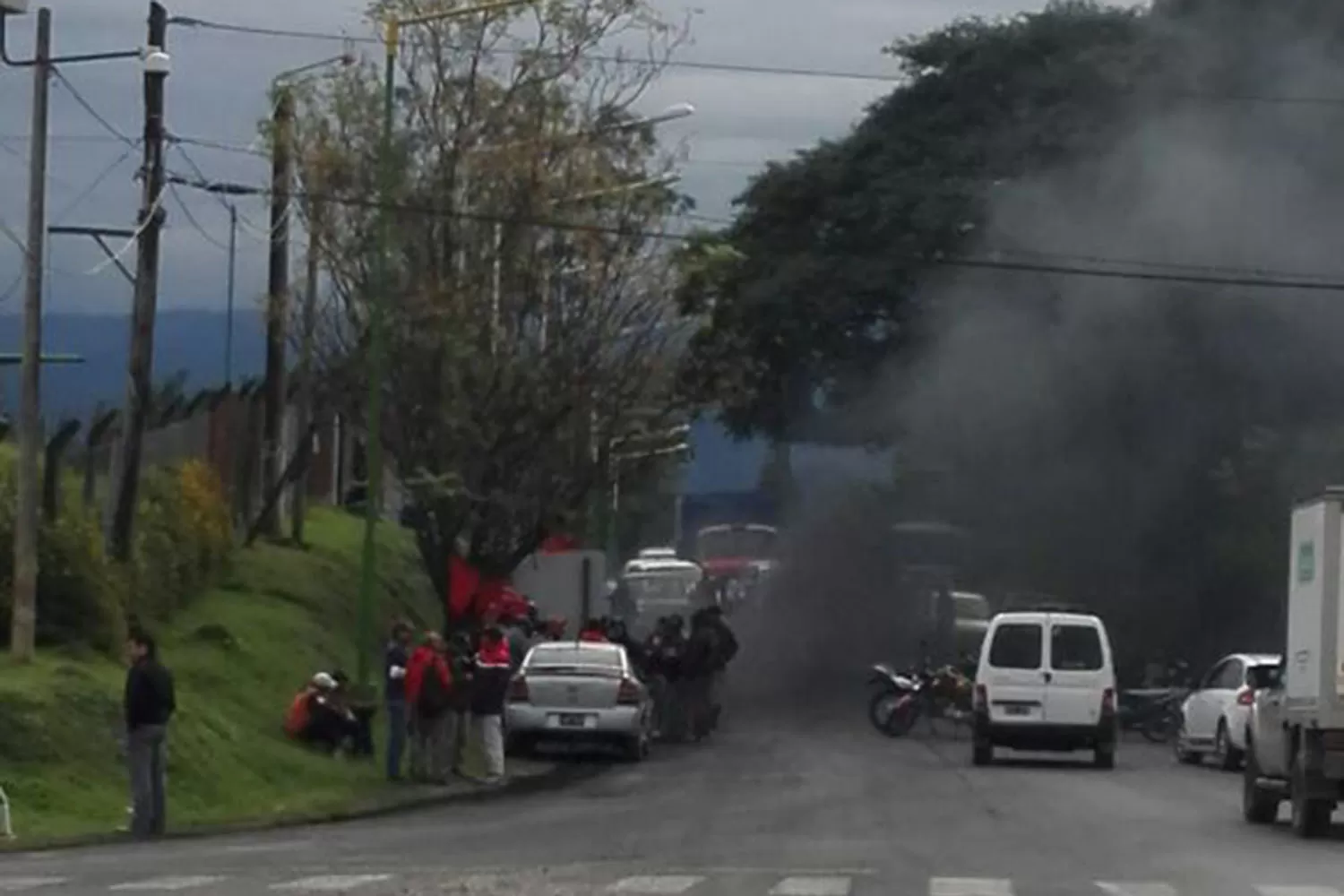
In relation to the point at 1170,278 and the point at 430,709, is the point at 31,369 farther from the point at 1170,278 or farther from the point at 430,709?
the point at 1170,278

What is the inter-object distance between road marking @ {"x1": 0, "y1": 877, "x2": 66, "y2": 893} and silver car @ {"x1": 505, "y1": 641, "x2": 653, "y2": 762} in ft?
61.5

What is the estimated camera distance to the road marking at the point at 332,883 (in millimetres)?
19984

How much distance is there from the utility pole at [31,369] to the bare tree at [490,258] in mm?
11554

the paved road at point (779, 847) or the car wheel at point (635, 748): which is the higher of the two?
the paved road at point (779, 847)

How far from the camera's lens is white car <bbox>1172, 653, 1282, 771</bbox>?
40.8 metres

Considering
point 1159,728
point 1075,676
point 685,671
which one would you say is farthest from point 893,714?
point 1075,676

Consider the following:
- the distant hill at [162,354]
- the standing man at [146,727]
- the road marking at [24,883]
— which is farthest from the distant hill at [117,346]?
the road marking at [24,883]

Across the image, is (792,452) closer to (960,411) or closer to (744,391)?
(960,411)

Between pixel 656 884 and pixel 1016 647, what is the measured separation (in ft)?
69.9

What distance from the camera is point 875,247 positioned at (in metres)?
65.4

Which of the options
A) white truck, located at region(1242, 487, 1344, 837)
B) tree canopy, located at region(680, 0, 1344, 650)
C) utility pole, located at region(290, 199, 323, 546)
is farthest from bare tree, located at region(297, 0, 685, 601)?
white truck, located at region(1242, 487, 1344, 837)

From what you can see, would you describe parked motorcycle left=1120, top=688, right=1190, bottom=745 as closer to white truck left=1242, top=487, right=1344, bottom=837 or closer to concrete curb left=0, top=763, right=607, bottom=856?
concrete curb left=0, top=763, right=607, bottom=856

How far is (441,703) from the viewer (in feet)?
113

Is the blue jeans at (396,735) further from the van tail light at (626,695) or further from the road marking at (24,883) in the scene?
the road marking at (24,883)
